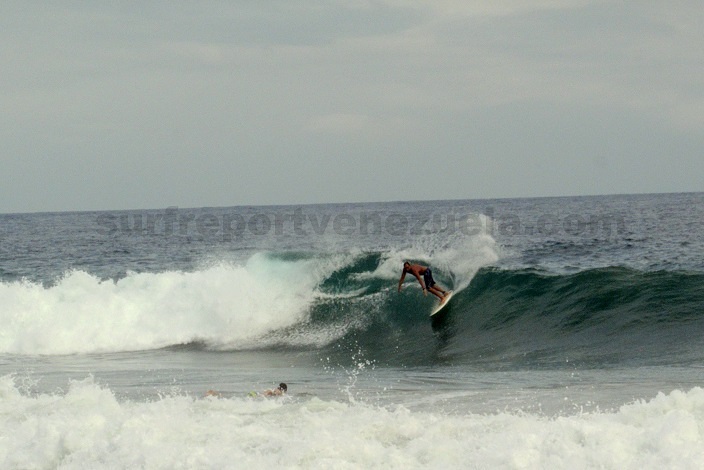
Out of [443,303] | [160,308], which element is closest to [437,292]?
[443,303]

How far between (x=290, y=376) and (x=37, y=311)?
32.9 feet

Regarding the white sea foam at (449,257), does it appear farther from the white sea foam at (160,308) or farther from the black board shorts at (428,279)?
the white sea foam at (160,308)

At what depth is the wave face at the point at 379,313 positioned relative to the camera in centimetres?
1435

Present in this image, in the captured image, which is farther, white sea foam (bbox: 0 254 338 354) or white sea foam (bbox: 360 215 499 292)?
white sea foam (bbox: 360 215 499 292)

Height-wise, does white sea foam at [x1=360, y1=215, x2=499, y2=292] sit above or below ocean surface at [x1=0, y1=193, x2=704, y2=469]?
above

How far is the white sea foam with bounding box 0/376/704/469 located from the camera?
619cm

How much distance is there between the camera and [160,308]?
1975cm

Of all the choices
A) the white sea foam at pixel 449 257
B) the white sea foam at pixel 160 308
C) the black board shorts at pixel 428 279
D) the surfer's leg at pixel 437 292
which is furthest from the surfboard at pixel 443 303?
the white sea foam at pixel 160 308

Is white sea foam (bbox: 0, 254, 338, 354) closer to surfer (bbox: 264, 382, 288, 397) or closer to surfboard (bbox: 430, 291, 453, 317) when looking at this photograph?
surfboard (bbox: 430, 291, 453, 317)

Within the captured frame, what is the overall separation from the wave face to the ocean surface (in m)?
0.06

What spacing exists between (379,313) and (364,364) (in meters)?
4.14

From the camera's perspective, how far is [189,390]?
35.6ft

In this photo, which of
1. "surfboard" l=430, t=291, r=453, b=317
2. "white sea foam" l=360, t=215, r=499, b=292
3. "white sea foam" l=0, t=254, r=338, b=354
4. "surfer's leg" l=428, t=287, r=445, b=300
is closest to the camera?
"surfboard" l=430, t=291, r=453, b=317

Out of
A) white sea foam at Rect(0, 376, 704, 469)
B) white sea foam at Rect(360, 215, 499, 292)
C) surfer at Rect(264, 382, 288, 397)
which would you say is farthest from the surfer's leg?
white sea foam at Rect(0, 376, 704, 469)
